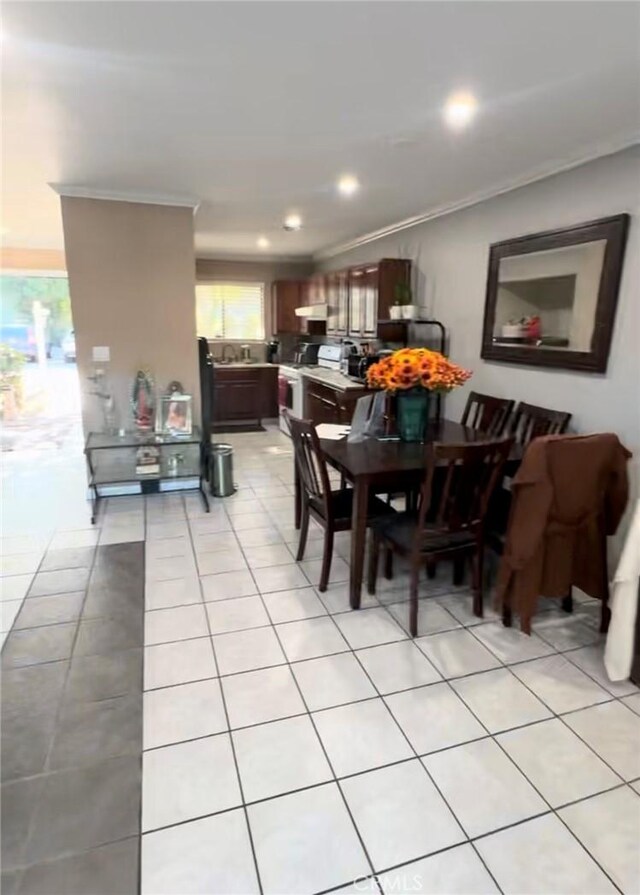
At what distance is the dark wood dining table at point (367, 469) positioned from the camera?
2.50 meters

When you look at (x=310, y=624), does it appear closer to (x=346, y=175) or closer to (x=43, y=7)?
(x=43, y=7)

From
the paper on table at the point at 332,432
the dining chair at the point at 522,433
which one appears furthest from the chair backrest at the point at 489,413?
the paper on table at the point at 332,432

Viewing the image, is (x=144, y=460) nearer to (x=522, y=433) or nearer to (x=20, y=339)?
(x=522, y=433)

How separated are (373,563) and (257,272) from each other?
→ 225 inches

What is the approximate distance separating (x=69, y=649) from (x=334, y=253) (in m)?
5.68

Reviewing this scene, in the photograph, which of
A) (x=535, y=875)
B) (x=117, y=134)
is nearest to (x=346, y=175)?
(x=117, y=134)

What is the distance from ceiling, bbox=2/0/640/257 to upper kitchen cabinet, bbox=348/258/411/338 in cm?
111

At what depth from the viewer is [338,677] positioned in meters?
2.17

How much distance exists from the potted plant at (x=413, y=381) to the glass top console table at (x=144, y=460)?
1872mm

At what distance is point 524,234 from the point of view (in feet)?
11.3

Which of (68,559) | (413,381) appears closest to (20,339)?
(68,559)

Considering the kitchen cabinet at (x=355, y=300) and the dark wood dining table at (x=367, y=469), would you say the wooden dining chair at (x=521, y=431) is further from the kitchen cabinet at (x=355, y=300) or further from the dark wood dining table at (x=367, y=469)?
the kitchen cabinet at (x=355, y=300)

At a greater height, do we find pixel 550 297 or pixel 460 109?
pixel 460 109

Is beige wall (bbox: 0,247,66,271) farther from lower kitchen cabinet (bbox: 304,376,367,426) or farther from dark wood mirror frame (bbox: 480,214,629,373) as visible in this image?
dark wood mirror frame (bbox: 480,214,629,373)
